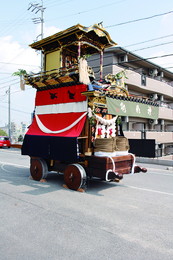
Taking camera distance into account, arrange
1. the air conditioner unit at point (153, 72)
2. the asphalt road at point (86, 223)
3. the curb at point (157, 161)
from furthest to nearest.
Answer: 1. the air conditioner unit at point (153, 72)
2. the curb at point (157, 161)
3. the asphalt road at point (86, 223)

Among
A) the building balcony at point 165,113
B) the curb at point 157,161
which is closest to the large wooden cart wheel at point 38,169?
the curb at point 157,161

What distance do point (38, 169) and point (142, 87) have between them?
69.1ft

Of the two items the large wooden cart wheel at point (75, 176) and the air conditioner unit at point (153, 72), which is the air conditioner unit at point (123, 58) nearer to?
the air conditioner unit at point (153, 72)

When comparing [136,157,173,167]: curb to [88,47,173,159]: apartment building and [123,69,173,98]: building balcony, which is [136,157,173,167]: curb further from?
[123,69,173,98]: building balcony

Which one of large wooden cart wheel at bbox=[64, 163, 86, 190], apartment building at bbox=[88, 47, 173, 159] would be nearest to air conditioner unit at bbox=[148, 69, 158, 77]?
apartment building at bbox=[88, 47, 173, 159]

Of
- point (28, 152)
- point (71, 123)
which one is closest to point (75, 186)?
point (71, 123)

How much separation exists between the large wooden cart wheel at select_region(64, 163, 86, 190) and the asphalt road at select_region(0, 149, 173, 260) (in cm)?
28

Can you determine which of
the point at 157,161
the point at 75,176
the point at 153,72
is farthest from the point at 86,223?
the point at 153,72

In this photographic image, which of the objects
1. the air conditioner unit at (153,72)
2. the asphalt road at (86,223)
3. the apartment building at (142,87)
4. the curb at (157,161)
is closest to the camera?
the asphalt road at (86,223)

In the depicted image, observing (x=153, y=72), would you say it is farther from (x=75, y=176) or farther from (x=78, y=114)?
(x=75, y=176)

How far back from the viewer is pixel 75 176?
24.5ft

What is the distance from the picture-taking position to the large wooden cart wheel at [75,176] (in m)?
7.30

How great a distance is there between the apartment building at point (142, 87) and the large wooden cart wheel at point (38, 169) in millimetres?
14957

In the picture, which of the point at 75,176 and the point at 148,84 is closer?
the point at 75,176
